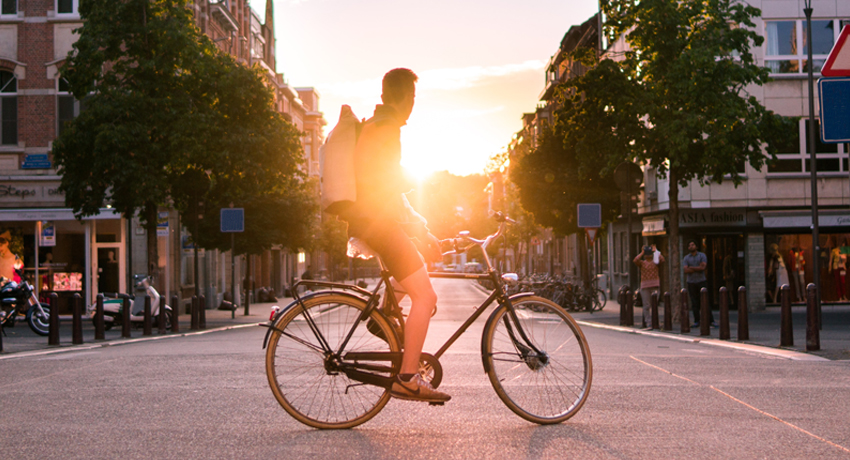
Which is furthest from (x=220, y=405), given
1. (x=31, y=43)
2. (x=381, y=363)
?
(x=31, y=43)

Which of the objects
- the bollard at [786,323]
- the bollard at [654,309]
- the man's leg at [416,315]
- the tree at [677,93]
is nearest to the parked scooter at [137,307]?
the bollard at [654,309]

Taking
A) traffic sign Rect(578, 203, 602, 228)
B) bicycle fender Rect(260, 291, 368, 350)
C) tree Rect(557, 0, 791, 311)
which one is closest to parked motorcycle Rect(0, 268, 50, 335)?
tree Rect(557, 0, 791, 311)

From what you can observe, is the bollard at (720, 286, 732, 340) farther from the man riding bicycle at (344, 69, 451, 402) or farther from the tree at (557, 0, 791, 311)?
the man riding bicycle at (344, 69, 451, 402)

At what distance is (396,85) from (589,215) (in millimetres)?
21402

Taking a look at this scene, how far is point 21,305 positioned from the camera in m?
19.6

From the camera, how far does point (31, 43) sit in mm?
30969

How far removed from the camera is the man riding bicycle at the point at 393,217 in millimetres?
5121

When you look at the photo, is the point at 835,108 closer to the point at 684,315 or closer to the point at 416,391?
the point at 416,391

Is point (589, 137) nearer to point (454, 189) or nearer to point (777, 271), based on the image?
point (777, 271)

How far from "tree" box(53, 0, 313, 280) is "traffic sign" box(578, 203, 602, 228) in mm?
8036

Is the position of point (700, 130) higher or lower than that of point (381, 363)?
higher

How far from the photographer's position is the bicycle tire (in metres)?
5.23

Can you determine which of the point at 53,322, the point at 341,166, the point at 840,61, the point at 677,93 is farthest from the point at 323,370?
the point at 677,93

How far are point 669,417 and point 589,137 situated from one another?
1724cm
